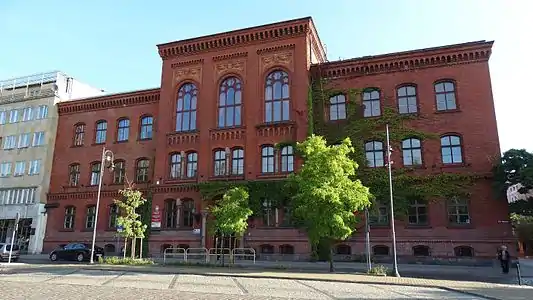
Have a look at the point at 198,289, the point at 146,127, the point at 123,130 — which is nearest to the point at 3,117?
the point at 123,130

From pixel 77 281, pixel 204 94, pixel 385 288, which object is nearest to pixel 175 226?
pixel 204 94

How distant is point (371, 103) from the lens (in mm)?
31984

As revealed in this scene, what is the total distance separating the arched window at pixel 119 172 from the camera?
125ft

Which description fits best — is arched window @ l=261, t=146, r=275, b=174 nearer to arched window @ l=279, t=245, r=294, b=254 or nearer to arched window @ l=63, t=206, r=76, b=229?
arched window @ l=279, t=245, r=294, b=254

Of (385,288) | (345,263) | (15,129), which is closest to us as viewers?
(385,288)

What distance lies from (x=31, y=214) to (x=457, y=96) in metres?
40.6

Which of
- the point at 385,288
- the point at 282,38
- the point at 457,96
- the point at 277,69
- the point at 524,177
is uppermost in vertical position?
the point at 282,38

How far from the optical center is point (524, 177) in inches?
985

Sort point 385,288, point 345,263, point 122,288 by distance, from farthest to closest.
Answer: point 345,263 → point 385,288 → point 122,288

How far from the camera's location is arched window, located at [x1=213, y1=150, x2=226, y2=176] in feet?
109

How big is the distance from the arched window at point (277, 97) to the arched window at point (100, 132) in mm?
17902

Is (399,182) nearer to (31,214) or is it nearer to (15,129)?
(31,214)

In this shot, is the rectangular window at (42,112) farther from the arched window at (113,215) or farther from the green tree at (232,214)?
the green tree at (232,214)

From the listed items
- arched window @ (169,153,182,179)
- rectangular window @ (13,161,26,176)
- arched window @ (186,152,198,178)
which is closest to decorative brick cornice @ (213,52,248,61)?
arched window @ (186,152,198,178)
